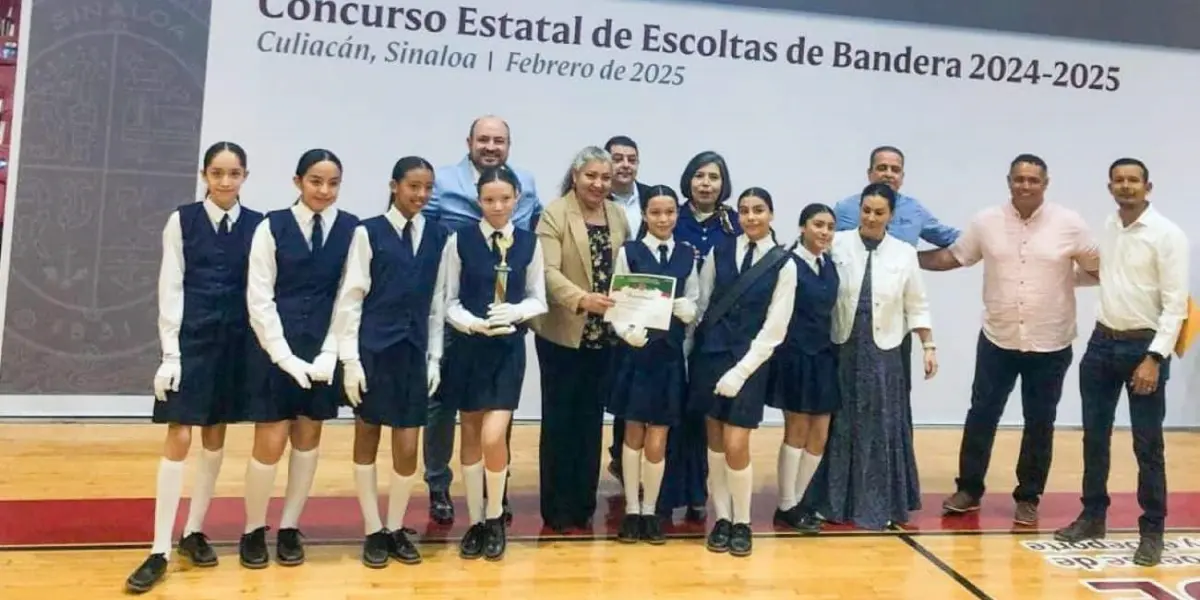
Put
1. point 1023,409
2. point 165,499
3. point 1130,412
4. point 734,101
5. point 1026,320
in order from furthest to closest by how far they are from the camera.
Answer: point 734,101 → point 1023,409 → point 1026,320 → point 1130,412 → point 165,499

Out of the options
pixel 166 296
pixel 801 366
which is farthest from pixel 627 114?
pixel 166 296

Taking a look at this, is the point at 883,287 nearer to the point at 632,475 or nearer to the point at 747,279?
the point at 747,279

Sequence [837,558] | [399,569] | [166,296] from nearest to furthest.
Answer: [166,296], [399,569], [837,558]

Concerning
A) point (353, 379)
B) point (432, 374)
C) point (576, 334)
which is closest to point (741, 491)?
point (576, 334)

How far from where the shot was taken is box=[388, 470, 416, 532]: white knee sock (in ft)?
10.2

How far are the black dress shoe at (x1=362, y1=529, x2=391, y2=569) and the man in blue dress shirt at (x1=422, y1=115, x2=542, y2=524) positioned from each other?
429 mm

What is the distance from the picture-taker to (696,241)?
3469 millimetres

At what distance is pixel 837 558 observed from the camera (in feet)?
11.0

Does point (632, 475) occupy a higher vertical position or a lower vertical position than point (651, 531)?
higher

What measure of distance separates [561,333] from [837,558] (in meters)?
1.28

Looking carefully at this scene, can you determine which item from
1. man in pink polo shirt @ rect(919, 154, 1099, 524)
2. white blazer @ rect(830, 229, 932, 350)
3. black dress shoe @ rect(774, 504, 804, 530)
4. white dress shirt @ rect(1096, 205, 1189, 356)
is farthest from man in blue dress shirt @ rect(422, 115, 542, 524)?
white dress shirt @ rect(1096, 205, 1189, 356)

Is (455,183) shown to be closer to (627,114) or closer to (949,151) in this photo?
(627,114)

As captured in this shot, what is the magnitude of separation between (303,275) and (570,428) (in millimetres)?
1153

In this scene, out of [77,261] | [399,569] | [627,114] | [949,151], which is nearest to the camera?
[399,569]
